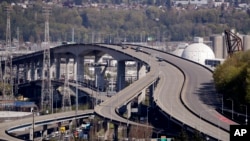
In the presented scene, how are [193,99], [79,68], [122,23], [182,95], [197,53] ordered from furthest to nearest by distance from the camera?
[122,23] → [197,53] → [79,68] → [182,95] → [193,99]

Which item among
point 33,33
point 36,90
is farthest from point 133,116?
point 33,33

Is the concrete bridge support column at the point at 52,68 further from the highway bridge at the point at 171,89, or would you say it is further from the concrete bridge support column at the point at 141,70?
the concrete bridge support column at the point at 141,70

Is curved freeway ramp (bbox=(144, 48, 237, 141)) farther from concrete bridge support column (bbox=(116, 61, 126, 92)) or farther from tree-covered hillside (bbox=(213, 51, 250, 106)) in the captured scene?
concrete bridge support column (bbox=(116, 61, 126, 92))

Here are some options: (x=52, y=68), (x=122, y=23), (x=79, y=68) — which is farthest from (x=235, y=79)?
(x=122, y=23)

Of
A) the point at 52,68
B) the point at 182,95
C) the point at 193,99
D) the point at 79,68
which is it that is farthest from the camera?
the point at 52,68

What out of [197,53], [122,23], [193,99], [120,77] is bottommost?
[193,99]

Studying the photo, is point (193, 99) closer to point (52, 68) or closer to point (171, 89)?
point (171, 89)

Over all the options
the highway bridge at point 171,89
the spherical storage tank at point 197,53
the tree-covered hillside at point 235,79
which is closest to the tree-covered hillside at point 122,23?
the spherical storage tank at point 197,53

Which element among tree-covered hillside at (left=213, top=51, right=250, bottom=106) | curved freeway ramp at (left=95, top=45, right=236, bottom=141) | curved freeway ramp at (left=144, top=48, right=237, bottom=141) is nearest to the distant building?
curved freeway ramp at (left=95, top=45, right=236, bottom=141)
